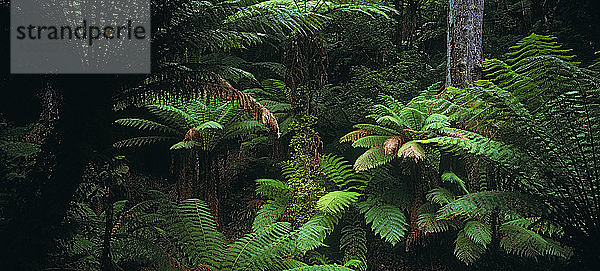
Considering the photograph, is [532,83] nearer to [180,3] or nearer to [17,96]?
[180,3]

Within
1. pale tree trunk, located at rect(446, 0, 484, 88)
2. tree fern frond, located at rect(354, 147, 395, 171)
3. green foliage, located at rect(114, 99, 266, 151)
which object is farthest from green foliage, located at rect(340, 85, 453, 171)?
green foliage, located at rect(114, 99, 266, 151)

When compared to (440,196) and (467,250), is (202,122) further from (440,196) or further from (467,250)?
(467,250)

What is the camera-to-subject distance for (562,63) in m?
1.92

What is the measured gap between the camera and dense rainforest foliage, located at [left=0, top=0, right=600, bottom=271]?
60.7 inches

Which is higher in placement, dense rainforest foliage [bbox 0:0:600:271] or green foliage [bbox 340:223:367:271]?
dense rainforest foliage [bbox 0:0:600:271]

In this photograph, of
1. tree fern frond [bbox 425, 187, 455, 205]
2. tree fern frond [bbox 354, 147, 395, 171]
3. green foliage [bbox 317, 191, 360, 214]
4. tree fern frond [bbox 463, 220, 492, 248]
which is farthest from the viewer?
tree fern frond [bbox 354, 147, 395, 171]

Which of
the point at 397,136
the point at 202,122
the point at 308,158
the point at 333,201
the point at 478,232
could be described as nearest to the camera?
the point at 478,232

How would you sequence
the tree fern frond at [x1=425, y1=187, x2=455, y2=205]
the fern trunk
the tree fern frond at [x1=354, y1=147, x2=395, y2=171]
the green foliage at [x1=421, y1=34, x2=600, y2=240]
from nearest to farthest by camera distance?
the green foliage at [x1=421, y1=34, x2=600, y2=240] < the tree fern frond at [x1=425, y1=187, x2=455, y2=205] < the tree fern frond at [x1=354, y1=147, x2=395, y2=171] < the fern trunk

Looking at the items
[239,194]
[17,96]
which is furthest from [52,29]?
[239,194]

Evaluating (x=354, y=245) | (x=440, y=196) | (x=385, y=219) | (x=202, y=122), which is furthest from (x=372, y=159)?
(x=202, y=122)

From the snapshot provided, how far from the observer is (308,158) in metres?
2.96

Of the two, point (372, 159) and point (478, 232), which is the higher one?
point (372, 159)

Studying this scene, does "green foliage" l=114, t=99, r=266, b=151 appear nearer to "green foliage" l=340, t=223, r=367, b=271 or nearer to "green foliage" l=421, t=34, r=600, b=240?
"green foliage" l=340, t=223, r=367, b=271

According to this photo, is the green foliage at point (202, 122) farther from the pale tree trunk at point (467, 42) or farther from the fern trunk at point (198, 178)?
the pale tree trunk at point (467, 42)
